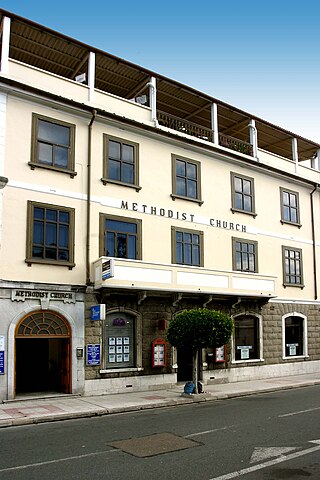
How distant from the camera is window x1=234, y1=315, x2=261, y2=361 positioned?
2214cm

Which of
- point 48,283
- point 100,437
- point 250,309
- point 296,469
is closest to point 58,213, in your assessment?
point 48,283

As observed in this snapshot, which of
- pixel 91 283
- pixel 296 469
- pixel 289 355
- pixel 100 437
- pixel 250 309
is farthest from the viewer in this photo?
pixel 289 355

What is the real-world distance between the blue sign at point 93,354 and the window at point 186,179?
6.95 m

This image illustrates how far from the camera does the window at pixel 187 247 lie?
2031 centimetres

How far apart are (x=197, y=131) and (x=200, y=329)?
1064 centimetres

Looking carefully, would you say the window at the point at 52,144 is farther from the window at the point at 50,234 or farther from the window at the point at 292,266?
the window at the point at 292,266

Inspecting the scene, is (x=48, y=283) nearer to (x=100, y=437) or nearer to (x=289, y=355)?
(x=100, y=437)

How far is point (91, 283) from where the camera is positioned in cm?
1738

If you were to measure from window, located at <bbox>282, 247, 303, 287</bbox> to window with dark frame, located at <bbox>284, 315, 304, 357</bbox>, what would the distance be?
180 centimetres

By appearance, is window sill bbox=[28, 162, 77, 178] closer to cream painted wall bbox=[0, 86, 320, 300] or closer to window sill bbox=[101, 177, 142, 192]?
cream painted wall bbox=[0, 86, 320, 300]

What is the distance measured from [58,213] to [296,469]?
1185cm

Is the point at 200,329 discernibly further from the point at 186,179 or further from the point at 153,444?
the point at 186,179

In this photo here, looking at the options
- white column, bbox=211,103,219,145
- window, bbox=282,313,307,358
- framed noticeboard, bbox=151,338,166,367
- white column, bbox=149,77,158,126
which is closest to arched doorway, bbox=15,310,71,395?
framed noticeboard, bbox=151,338,166,367

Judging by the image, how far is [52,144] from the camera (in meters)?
17.5
